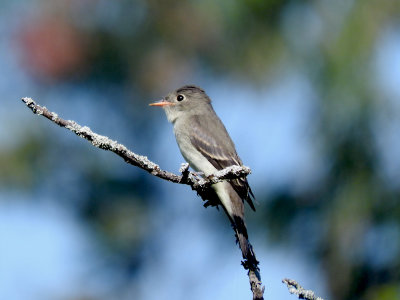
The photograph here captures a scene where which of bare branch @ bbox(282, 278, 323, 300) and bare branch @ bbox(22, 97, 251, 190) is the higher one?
bare branch @ bbox(22, 97, 251, 190)

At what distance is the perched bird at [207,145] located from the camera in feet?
11.6

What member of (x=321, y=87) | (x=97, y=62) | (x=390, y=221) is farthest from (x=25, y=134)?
(x=390, y=221)

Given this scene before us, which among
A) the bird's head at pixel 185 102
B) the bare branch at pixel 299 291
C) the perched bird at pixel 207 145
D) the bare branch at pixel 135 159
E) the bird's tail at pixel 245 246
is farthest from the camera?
the bird's head at pixel 185 102

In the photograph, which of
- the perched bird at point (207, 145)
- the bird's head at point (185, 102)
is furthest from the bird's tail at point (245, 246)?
the bird's head at point (185, 102)

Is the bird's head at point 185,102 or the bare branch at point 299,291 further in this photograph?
the bird's head at point 185,102

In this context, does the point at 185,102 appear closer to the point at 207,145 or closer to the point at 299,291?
the point at 207,145

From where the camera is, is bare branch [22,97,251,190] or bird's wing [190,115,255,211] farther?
bird's wing [190,115,255,211]

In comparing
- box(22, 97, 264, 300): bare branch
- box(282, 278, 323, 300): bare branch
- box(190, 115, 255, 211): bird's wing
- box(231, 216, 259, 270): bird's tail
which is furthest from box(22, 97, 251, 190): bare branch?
box(190, 115, 255, 211): bird's wing

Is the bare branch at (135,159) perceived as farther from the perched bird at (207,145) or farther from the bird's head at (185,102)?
the bird's head at (185,102)

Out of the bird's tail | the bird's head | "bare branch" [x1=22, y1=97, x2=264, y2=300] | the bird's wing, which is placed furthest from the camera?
the bird's head

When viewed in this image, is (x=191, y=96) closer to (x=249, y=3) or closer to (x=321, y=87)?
(x=321, y=87)

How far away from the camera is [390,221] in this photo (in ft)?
16.1

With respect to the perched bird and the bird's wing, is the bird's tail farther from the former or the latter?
the bird's wing

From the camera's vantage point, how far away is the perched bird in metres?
3.55
